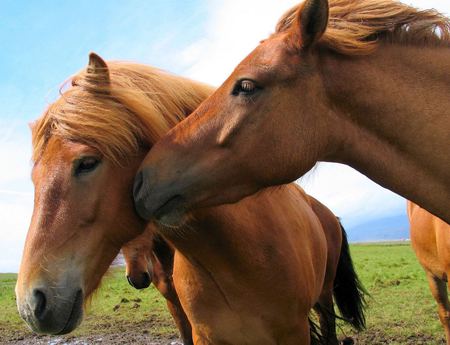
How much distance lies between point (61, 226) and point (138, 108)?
96 centimetres

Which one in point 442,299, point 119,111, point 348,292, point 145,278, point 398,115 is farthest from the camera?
point 348,292

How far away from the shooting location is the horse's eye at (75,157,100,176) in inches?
110

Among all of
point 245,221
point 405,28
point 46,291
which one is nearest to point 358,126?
point 405,28

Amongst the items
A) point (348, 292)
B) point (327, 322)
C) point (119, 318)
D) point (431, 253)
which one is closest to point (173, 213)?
point (327, 322)

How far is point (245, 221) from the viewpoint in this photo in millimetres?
3645

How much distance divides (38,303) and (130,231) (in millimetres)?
690

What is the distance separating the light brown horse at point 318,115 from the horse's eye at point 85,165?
31 centimetres

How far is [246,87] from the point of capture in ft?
8.86

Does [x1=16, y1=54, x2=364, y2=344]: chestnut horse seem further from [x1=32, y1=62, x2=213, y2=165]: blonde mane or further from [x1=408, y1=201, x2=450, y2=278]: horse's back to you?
[x1=408, y1=201, x2=450, y2=278]: horse's back

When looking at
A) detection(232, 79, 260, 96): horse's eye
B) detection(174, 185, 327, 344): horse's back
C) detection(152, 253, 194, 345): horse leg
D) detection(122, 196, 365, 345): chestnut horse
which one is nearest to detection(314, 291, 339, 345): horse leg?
detection(122, 196, 365, 345): chestnut horse

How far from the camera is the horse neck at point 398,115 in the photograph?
258cm

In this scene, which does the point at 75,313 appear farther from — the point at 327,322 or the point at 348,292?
the point at 348,292

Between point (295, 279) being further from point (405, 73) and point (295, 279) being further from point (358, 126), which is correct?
point (405, 73)

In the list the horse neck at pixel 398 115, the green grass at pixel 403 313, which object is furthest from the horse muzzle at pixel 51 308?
the green grass at pixel 403 313
